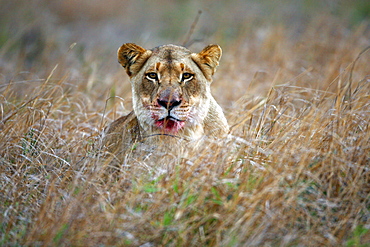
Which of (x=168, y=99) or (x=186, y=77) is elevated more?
(x=186, y=77)

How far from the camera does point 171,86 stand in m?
4.02

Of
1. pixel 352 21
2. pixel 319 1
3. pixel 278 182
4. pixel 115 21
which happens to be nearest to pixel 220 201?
pixel 278 182

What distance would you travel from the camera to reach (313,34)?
9.52 meters

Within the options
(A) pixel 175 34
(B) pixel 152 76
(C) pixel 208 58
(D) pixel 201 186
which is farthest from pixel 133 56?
(A) pixel 175 34

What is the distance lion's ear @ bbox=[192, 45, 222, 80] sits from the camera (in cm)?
439

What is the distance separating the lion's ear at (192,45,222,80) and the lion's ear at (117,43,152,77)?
48 cm

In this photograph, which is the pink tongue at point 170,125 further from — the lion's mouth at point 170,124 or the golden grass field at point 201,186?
the golden grass field at point 201,186

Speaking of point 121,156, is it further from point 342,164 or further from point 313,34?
point 313,34

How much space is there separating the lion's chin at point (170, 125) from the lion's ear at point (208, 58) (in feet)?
2.09

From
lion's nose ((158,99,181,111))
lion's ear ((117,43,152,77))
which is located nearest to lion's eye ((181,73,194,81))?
lion's nose ((158,99,181,111))

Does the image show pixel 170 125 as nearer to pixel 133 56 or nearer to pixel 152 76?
pixel 152 76

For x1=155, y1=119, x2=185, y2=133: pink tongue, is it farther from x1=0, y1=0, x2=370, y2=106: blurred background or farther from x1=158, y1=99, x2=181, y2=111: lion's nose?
x1=0, y1=0, x2=370, y2=106: blurred background

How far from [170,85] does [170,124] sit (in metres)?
0.36

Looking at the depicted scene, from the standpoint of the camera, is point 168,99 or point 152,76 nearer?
point 168,99
